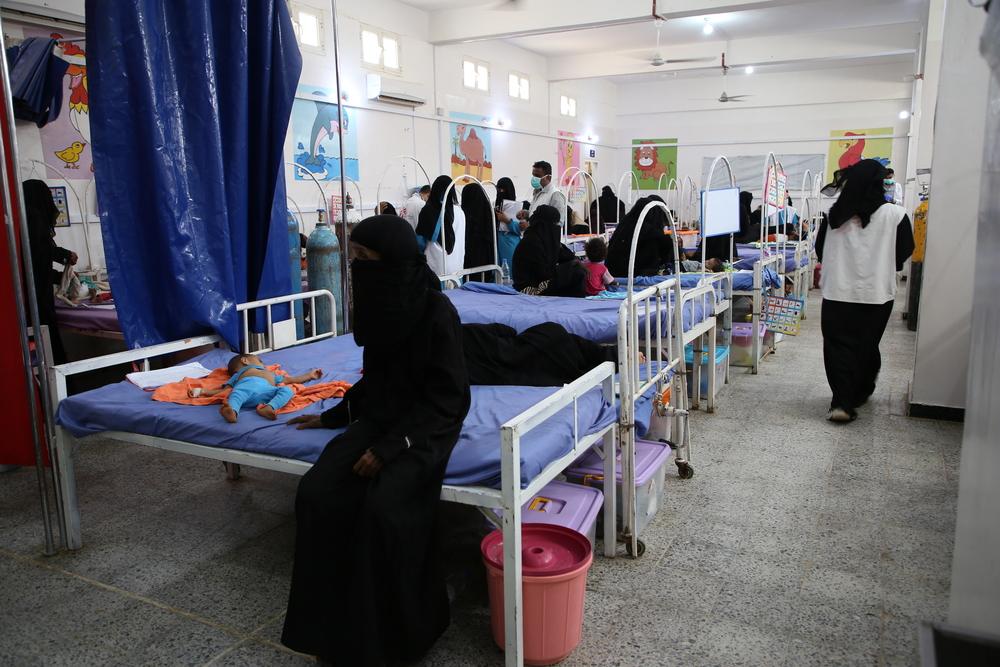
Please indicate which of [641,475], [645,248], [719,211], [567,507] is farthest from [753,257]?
[567,507]

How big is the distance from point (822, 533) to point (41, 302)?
458 centimetres

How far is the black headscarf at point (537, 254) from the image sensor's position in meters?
5.88

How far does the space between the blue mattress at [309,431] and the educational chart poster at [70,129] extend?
11.8ft

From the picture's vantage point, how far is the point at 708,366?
5.15m

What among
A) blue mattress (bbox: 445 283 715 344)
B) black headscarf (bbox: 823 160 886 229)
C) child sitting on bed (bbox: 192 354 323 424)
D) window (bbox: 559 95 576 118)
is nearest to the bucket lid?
child sitting on bed (bbox: 192 354 323 424)

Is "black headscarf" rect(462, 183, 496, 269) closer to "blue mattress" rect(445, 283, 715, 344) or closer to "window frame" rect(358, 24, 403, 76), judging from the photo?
"blue mattress" rect(445, 283, 715, 344)

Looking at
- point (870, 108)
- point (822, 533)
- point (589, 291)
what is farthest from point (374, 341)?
point (870, 108)

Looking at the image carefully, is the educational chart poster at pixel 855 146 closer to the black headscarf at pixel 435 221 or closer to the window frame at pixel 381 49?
the window frame at pixel 381 49

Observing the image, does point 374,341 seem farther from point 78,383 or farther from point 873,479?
point 78,383

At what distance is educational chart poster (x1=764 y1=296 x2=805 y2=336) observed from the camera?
5391mm

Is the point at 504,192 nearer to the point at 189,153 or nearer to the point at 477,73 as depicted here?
the point at 477,73

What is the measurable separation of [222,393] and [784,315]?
407 cm

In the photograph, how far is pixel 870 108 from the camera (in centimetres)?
1534

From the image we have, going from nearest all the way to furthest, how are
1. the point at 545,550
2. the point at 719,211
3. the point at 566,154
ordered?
the point at 545,550, the point at 719,211, the point at 566,154
